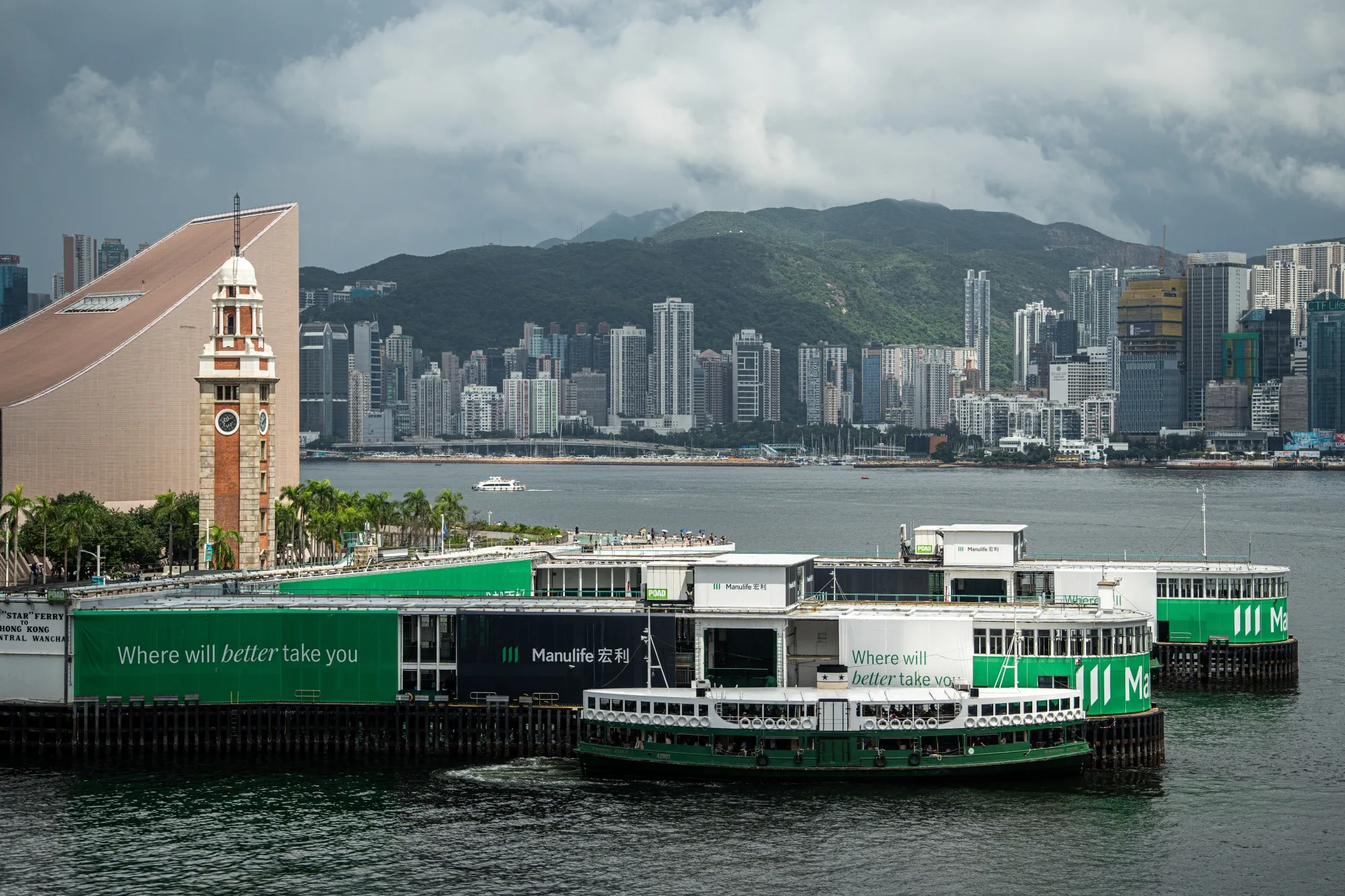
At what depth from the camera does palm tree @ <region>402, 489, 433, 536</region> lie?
95.4m

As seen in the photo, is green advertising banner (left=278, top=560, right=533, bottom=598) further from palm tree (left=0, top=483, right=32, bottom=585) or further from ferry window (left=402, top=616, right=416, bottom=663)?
palm tree (left=0, top=483, right=32, bottom=585)

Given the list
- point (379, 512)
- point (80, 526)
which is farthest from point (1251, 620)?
point (80, 526)

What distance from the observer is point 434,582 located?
194 ft

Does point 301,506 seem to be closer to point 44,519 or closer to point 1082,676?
point 44,519

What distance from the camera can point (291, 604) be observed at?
166 ft

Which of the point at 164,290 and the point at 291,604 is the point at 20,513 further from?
the point at 291,604

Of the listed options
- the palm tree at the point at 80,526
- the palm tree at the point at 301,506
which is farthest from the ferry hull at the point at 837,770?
the palm tree at the point at 301,506

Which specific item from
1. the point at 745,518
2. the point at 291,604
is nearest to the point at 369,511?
the point at 291,604

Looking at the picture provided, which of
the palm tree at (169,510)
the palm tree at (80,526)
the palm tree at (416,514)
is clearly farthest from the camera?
the palm tree at (416,514)

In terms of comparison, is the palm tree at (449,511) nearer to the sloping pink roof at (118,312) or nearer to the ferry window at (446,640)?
the sloping pink roof at (118,312)

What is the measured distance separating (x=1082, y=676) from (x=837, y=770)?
25.1ft

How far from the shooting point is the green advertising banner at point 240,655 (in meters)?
48.9

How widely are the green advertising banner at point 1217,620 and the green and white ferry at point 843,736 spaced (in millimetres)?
20899

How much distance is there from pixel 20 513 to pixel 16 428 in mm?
6986
